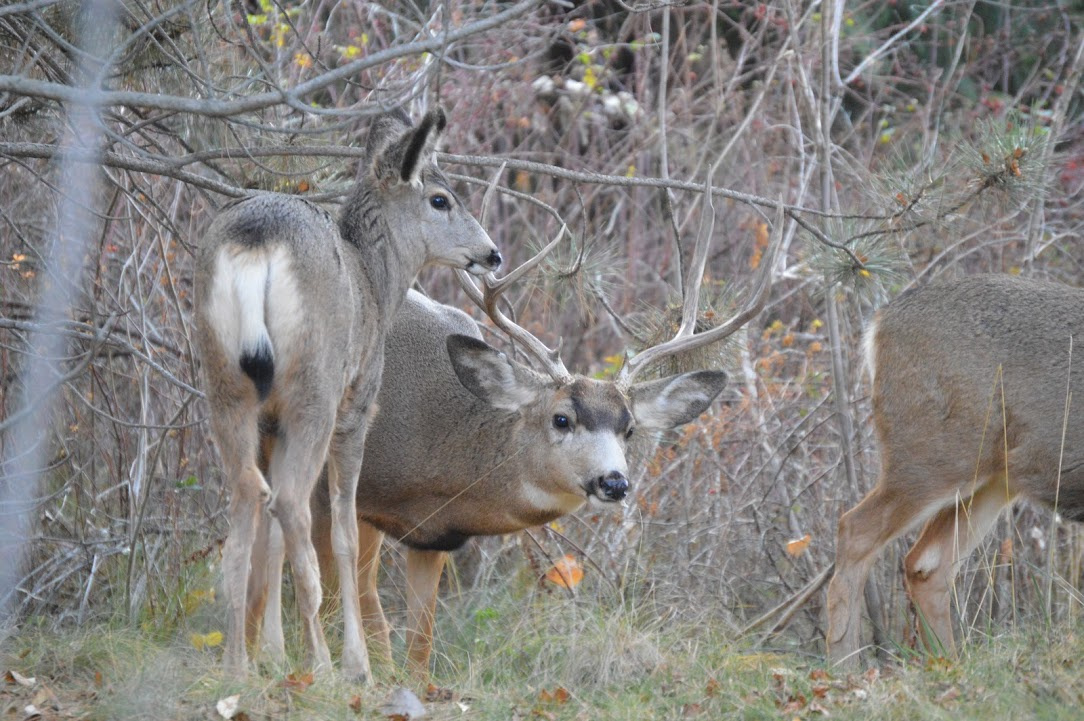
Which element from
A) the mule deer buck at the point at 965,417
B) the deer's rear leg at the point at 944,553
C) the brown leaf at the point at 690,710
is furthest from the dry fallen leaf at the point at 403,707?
the deer's rear leg at the point at 944,553

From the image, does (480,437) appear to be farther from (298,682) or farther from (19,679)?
(19,679)

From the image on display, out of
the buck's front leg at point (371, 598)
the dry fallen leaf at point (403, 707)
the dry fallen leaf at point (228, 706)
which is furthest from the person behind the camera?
the buck's front leg at point (371, 598)

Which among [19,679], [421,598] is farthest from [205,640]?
[421,598]

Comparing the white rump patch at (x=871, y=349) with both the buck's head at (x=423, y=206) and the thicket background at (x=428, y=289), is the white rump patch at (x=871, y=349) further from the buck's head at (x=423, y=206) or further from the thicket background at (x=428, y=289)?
the buck's head at (x=423, y=206)

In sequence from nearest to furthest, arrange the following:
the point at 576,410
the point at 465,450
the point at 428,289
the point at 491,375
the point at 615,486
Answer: the point at 615,486
the point at 576,410
the point at 491,375
the point at 465,450
the point at 428,289

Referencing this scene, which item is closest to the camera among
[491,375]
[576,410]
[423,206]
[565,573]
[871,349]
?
[423,206]

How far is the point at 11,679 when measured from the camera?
493 centimetres

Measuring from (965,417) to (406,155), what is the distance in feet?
9.46

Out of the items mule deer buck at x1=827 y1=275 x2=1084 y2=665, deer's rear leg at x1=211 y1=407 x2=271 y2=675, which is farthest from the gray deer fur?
deer's rear leg at x1=211 y1=407 x2=271 y2=675

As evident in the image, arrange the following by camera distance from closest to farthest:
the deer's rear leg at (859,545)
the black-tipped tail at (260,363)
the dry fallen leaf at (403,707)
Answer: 1. the black-tipped tail at (260,363)
2. the dry fallen leaf at (403,707)
3. the deer's rear leg at (859,545)

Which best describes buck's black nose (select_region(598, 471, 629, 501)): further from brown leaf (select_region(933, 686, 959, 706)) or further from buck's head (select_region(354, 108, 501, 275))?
brown leaf (select_region(933, 686, 959, 706))

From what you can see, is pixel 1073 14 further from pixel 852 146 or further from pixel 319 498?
pixel 319 498

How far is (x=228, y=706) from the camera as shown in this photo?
4480 mm

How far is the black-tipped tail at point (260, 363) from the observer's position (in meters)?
4.57
